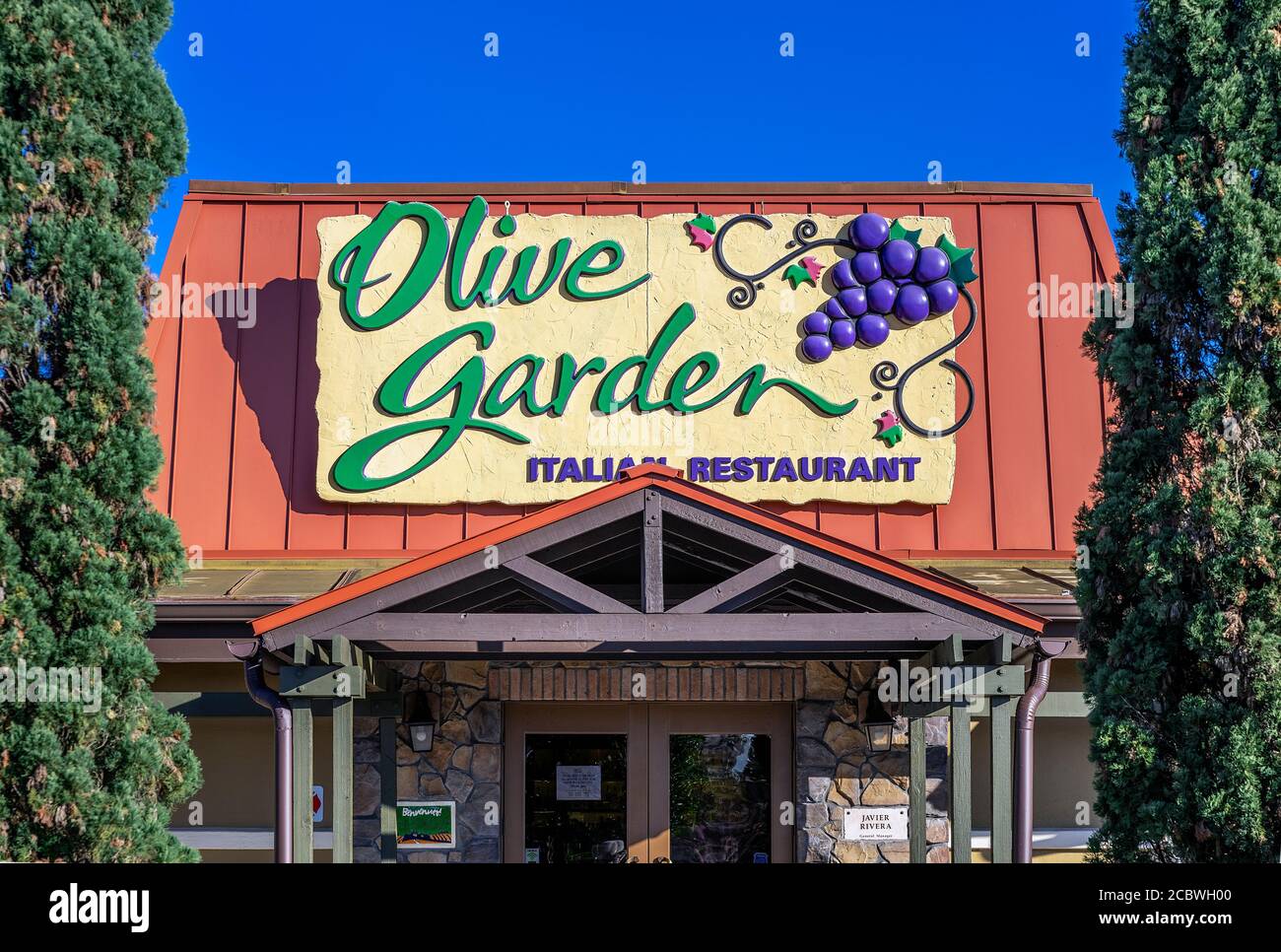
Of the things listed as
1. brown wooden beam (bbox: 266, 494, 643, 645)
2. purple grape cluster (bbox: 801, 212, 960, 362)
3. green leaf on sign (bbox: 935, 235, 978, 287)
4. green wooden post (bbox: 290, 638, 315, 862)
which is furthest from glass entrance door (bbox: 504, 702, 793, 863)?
green leaf on sign (bbox: 935, 235, 978, 287)

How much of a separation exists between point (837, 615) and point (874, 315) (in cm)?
382

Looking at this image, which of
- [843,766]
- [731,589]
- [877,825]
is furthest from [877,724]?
[731,589]

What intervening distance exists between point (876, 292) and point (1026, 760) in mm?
4083

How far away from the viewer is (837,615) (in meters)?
6.43

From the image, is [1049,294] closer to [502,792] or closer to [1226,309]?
[1226,309]

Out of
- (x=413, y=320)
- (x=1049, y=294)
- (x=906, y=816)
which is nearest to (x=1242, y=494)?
(x=906, y=816)

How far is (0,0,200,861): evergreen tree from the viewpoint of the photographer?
5707 mm

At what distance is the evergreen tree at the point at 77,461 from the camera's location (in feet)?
18.7

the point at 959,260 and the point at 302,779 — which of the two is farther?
the point at 959,260

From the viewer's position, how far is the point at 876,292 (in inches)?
377

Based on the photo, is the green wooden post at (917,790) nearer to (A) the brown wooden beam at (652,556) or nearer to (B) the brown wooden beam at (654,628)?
(B) the brown wooden beam at (654,628)

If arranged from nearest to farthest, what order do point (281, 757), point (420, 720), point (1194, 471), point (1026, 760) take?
point (1194, 471) → point (281, 757) → point (1026, 760) → point (420, 720)

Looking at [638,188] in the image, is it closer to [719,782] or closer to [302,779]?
[719,782]
